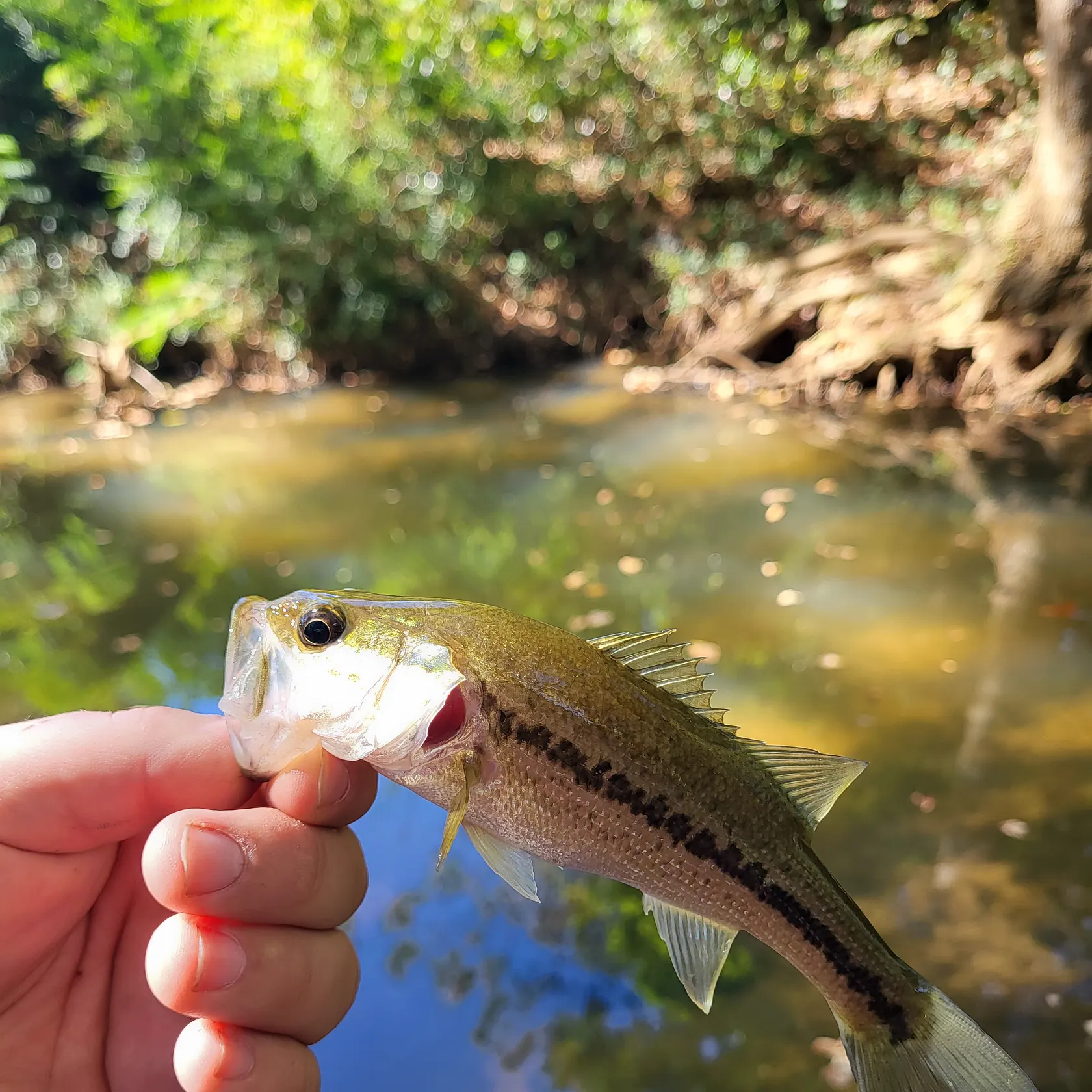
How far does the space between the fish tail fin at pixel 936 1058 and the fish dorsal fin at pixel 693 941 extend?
222 millimetres

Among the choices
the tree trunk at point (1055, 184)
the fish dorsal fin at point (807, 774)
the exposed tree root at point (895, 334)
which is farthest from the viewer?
the exposed tree root at point (895, 334)

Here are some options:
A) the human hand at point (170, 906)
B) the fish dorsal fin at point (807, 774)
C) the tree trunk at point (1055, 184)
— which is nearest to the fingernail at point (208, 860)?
the human hand at point (170, 906)

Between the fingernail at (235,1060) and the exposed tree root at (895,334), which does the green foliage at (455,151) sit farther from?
the fingernail at (235,1060)

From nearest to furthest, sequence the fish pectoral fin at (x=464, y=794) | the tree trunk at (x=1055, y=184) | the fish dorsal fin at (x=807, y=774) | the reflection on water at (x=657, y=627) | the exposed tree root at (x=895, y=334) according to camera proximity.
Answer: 1. the fish pectoral fin at (x=464, y=794)
2. the fish dorsal fin at (x=807, y=774)
3. the reflection on water at (x=657, y=627)
4. the tree trunk at (x=1055, y=184)
5. the exposed tree root at (x=895, y=334)

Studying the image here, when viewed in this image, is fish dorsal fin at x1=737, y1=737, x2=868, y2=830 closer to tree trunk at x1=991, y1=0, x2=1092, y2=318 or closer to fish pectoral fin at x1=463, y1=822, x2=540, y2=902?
fish pectoral fin at x1=463, y1=822, x2=540, y2=902

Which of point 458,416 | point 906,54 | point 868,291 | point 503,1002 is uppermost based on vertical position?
point 906,54

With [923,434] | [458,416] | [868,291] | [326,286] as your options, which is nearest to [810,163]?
[868,291]

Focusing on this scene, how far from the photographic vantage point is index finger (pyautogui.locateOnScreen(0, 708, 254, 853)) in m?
1.19

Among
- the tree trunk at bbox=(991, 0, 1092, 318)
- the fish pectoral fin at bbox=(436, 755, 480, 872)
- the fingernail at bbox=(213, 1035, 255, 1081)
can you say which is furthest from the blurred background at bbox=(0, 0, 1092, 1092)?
the fish pectoral fin at bbox=(436, 755, 480, 872)

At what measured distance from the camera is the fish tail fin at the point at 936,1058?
1085 mm

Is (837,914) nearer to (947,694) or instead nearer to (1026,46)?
(947,694)

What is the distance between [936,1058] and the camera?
3.61 feet

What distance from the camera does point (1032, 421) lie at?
6492 mm

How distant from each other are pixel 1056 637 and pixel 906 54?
21.5 feet
